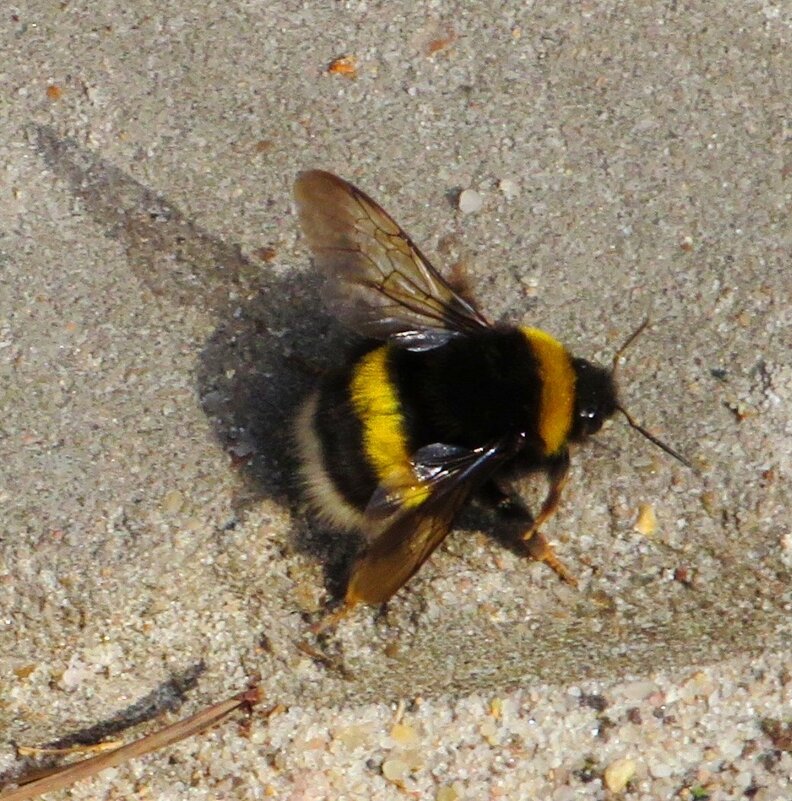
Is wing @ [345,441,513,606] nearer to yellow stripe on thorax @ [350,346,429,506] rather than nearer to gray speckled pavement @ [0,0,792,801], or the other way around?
yellow stripe on thorax @ [350,346,429,506]

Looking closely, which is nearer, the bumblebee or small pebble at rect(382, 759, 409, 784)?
the bumblebee

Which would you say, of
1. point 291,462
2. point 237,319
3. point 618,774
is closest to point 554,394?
point 291,462

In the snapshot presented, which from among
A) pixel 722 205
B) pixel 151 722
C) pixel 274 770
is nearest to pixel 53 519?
pixel 151 722

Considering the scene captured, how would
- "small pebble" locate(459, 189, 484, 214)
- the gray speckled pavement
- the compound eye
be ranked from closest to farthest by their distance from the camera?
the compound eye
the gray speckled pavement
"small pebble" locate(459, 189, 484, 214)

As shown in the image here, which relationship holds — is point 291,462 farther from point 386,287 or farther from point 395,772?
point 395,772

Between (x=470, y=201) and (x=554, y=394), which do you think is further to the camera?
(x=470, y=201)

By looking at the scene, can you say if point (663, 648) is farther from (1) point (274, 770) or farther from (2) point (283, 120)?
(2) point (283, 120)

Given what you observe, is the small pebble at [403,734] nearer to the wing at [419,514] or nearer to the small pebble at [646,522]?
the wing at [419,514]

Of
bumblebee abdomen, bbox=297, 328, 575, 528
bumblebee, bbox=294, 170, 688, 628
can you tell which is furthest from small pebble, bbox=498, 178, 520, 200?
bumblebee abdomen, bbox=297, 328, 575, 528
